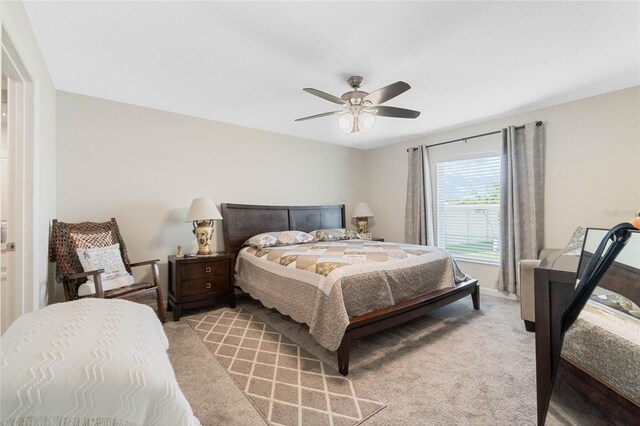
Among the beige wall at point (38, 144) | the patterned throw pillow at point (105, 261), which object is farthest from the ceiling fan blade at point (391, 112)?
the patterned throw pillow at point (105, 261)

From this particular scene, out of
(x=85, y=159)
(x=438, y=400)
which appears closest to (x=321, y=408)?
(x=438, y=400)

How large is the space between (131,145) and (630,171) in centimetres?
550

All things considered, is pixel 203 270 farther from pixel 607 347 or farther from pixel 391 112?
pixel 607 347

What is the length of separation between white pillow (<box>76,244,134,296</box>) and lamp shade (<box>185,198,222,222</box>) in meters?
0.79

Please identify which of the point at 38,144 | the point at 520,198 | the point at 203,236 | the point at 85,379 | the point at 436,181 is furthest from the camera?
the point at 436,181

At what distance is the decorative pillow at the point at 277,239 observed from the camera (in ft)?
11.7

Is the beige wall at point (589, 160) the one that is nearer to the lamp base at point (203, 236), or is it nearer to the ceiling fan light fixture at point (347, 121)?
the ceiling fan light fixture at point (347, 121)

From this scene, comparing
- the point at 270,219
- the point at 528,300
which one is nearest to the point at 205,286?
the point at 270,219

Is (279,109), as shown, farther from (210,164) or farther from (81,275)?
(81,275)

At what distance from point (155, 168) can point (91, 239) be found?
3.52 feet

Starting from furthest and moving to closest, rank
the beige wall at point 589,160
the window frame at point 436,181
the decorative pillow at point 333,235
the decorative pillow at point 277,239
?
1. the decorative pillow at point 333,235
2. the window frame at point 436,181
3. the decorative pillow at point 277,239
4. the beige wall at point 589,160

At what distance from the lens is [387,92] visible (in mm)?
2221

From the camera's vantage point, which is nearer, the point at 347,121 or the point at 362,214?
Result: the point at 347,121

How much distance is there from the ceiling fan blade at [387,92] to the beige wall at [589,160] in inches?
96.2
